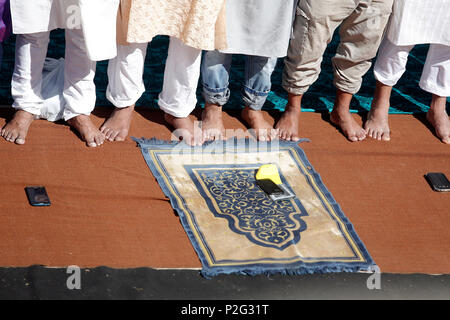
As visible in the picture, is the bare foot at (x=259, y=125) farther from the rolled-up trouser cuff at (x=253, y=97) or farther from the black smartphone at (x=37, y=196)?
the black smartphone at (x=37, y=196)

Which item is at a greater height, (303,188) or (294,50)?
(294,50)

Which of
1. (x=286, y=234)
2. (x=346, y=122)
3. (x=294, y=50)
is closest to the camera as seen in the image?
(x=286, y=234)

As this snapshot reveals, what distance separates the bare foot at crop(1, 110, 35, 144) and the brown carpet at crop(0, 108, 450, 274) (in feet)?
0.12

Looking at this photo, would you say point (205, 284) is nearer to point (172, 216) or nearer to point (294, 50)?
point (172, 216)

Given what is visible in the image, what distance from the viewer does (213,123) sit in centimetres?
395

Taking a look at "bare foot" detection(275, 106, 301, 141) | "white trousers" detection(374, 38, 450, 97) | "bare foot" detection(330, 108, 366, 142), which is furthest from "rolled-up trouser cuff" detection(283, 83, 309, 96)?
"white trousers" detection(374, 38, 450, 97)

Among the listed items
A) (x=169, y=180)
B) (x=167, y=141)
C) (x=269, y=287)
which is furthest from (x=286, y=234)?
(x=167, y=141)

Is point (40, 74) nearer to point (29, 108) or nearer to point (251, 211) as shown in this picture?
point (29, 108)

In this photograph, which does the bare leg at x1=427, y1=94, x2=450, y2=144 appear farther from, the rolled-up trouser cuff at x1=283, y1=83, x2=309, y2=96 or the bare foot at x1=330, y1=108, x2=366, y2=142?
the rolled-up trouser cuff at x1=283, y1=83, x2=309, y2=96

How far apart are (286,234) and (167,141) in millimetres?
928

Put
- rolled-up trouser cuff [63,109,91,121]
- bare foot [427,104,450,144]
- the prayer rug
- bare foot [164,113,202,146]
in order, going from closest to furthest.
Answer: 1. the prayer rug
2. rolled-up trouser cuff [63,109,91,121]
3. bare foot [164,113,202,146]
4. bare foot [427,104,450,144]

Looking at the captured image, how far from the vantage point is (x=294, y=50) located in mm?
3793

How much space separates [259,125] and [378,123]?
70 cm

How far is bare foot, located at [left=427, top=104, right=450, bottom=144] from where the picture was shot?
4.19m
